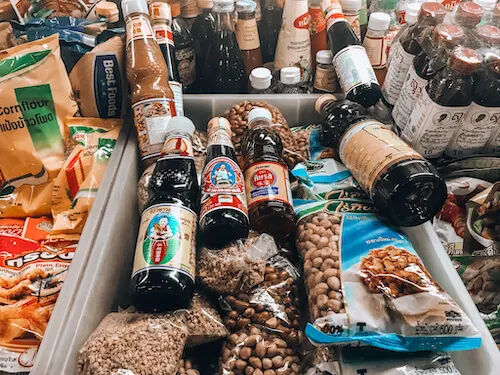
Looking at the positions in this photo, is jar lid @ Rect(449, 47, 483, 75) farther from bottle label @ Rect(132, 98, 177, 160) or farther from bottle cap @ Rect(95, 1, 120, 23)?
bottle cap @ Rect(95, 1, 120, 23)

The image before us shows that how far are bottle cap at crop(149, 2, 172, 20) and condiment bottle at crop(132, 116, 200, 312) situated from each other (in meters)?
0.44

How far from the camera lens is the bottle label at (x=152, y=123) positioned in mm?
1062

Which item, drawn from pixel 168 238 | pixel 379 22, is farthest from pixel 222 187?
pixel 379 22

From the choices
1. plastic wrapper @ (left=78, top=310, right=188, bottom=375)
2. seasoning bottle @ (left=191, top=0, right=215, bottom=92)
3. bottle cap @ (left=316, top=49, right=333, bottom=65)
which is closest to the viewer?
plastic wrapper @ (left=78, top=310, right=188, bottom=375)

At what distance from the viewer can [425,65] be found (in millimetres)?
1032

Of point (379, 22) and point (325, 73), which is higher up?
point (379, 22)

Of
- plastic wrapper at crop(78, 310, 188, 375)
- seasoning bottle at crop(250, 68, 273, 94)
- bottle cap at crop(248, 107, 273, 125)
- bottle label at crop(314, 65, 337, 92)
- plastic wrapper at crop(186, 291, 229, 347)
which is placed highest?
bottle cap at crop(248, 107, 273, 125)

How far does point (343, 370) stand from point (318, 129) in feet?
2.06

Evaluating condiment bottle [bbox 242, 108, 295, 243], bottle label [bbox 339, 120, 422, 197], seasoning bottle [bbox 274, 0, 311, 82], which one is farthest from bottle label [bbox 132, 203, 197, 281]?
seasoning bottle [bbox 274, 0, 311, 82]

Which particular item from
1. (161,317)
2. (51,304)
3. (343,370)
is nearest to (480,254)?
(343,370)

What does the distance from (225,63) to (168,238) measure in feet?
2.35

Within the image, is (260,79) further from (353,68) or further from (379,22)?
(379,22)

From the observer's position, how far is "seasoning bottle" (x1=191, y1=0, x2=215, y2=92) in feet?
4.69

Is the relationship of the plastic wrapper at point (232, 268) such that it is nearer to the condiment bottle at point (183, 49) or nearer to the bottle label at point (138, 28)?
the bottle label at point (138, 28)
